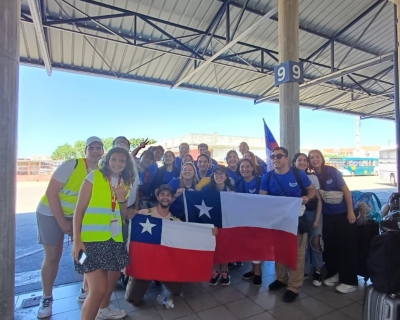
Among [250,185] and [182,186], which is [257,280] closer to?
[250,185]

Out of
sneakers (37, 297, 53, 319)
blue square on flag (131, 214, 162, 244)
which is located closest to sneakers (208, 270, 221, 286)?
blue square on flag (131, 214, 162, 244)

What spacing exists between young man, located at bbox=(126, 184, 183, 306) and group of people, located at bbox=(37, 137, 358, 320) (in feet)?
0.04

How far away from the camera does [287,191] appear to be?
121 inches

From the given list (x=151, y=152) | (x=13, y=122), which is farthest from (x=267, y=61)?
(x=13, y=122)

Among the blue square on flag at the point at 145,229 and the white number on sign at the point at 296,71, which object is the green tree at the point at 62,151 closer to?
the white number on sign at the point at 296,71

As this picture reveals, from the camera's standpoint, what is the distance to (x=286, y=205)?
9.98 feet

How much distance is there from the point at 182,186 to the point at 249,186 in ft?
2.91

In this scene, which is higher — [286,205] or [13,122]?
[13,122]

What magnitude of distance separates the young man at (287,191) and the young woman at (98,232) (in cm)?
184

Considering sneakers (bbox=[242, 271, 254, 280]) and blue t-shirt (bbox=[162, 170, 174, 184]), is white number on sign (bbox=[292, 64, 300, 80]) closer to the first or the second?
blue t-shirt (bbox=[162, 170, 174, 184])

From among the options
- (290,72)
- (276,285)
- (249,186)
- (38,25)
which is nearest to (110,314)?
(276,285)

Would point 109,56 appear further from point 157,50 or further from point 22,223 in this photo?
point 22,223

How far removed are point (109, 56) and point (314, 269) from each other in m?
7.25

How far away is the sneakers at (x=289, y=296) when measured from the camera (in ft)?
9.49
